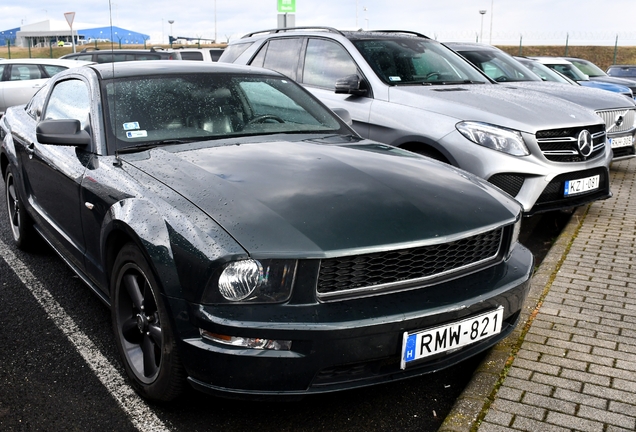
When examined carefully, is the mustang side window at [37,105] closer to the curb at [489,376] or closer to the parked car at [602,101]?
the curb at [489,376]

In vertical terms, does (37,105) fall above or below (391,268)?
above

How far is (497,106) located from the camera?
5.59 meters

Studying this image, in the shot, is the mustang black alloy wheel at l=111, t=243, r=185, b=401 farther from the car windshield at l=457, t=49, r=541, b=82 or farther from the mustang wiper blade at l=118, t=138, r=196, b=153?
the car windshield at l=457, t=49, r=541, b=82

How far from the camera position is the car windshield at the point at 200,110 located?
364 cm

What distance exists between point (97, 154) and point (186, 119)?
53cm

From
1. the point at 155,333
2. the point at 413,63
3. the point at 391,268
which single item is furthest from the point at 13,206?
the point at 391,268

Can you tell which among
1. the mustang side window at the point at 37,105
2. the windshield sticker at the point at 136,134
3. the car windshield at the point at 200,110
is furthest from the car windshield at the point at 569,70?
the windshield sticker at the point at 136,134

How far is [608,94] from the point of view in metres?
8.08

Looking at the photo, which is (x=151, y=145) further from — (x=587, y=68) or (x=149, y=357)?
(x=587, y=68)

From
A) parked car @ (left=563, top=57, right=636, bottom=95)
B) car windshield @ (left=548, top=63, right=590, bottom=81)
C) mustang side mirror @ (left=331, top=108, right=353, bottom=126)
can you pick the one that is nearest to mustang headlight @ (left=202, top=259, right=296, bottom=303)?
mustang side mirror @ (left=331, top=108, right=353, bottom=126)

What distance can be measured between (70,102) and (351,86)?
2.64 m

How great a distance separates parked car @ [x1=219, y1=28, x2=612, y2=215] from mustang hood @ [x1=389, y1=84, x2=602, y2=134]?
1cm

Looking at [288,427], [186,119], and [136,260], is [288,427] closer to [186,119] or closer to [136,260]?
[136,260]

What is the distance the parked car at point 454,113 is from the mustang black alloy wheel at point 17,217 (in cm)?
291
